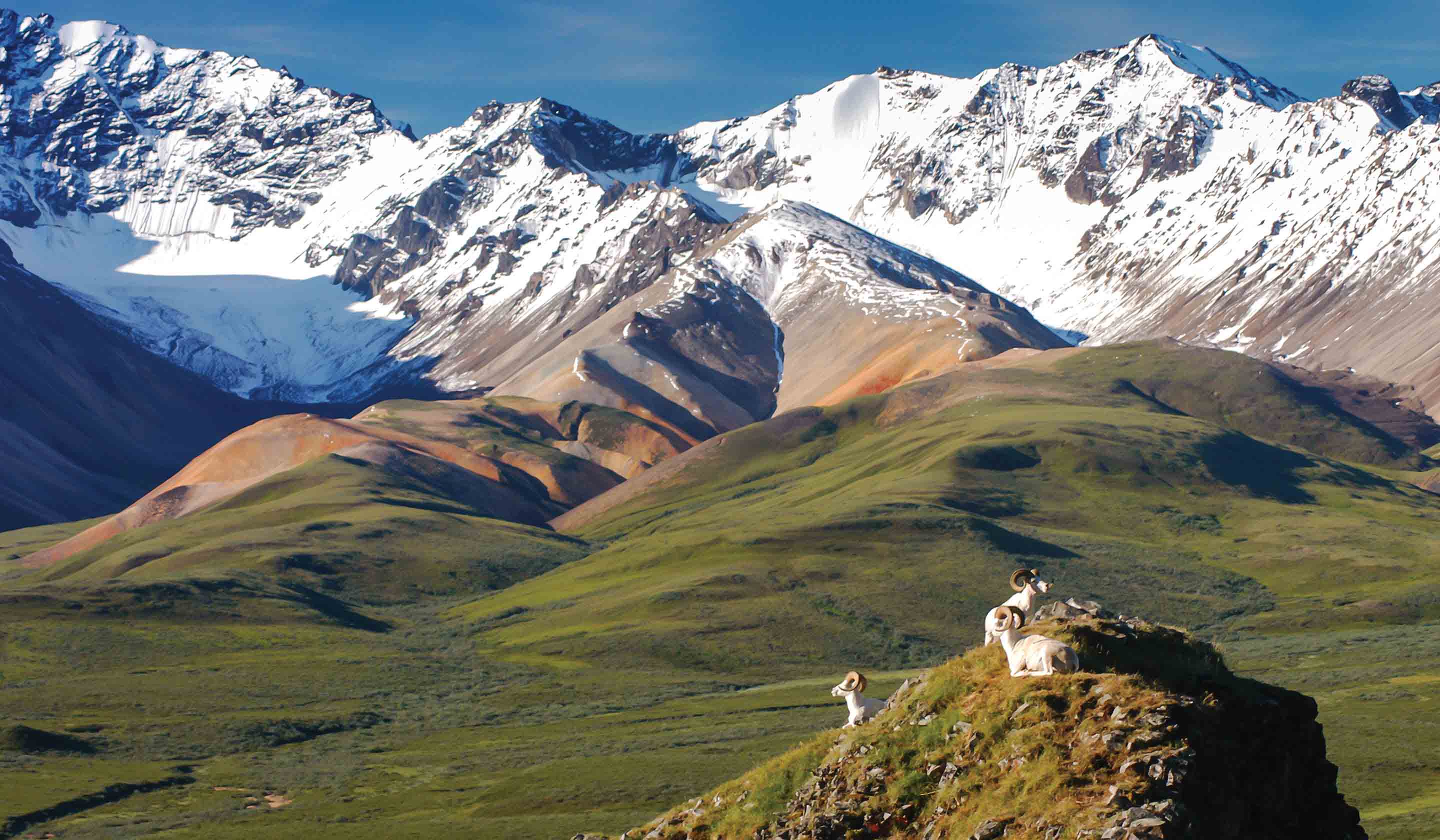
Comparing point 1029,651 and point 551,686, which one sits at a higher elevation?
point 1029,651

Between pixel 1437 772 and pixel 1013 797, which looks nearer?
pixel 1013 797

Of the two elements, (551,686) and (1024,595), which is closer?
(1024,595)

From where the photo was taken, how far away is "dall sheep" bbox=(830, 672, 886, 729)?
114 ft

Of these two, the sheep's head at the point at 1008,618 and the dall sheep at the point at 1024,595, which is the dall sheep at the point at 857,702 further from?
the sheep's head at the point at 1008,618

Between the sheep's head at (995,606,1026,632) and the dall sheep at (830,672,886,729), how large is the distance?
3593 millimetres

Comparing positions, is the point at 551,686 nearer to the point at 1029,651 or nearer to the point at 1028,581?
the point at 1028,581

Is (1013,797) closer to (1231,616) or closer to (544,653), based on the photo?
(544,653)

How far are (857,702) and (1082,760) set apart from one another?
6.90m

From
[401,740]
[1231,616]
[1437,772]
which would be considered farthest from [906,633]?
[1437,772]

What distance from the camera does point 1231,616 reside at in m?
181

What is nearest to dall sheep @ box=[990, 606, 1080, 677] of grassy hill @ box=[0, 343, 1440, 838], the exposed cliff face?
the exposed cliff face

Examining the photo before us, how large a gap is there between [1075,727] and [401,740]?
111 m

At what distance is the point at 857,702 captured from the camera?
34.8 m

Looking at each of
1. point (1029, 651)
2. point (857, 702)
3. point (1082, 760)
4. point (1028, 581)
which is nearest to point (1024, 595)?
point (1028, 581)
